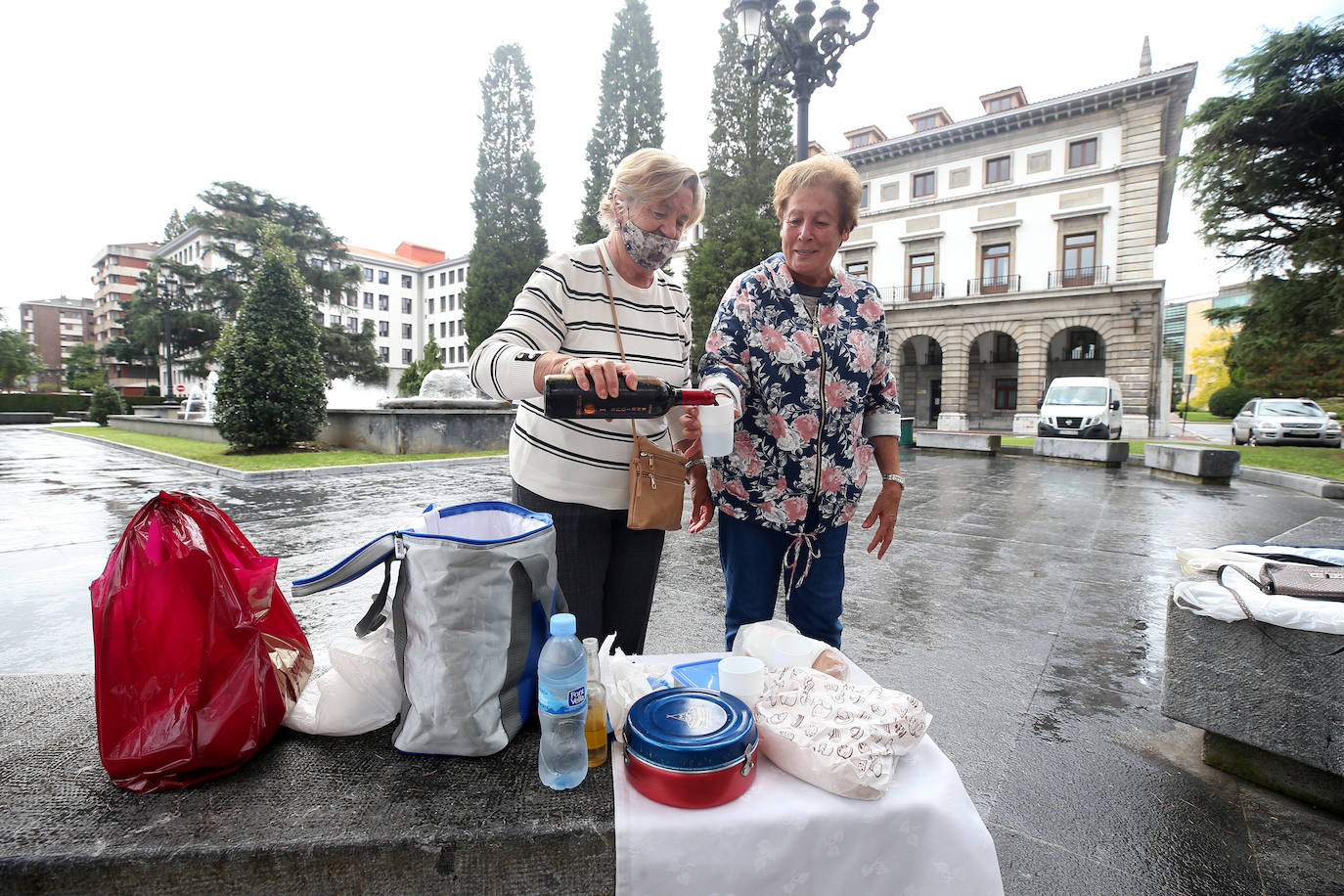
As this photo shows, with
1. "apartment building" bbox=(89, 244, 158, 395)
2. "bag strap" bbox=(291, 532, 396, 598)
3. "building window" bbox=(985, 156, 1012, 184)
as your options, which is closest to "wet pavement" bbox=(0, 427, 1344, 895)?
"bag strap" bbox=(291, 532, 396, 598)

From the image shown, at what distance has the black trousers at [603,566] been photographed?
182 cm

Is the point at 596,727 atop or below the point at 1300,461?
atop

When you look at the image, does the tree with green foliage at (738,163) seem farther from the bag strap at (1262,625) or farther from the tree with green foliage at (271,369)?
the bag strap at (1262,625)

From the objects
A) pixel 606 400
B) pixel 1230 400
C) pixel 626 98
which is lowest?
pixel 606 400

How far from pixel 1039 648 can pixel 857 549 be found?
7.30 feet

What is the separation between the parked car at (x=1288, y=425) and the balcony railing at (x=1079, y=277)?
911cm

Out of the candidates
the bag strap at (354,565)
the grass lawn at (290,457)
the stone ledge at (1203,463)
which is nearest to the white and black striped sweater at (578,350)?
the bag strap at (354,565)

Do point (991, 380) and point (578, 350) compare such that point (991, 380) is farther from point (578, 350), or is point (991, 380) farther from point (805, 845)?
point (805, 845)

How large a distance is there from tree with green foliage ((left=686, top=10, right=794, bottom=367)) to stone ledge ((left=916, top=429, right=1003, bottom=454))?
1061 centimetres

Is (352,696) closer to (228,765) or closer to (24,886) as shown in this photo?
(228,765)

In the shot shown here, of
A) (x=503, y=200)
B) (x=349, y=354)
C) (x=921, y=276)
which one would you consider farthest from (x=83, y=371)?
(x=921, y=276)

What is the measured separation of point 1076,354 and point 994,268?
6305 millimetres

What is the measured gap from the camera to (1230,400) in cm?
4103

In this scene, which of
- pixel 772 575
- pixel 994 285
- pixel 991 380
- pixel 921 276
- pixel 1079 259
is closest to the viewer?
pixel 772 575
